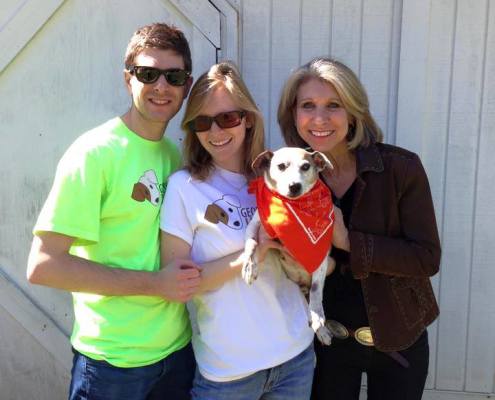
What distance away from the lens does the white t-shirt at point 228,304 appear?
1.95 m

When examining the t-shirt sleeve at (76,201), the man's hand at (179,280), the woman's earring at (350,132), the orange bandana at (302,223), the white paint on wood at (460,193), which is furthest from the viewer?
the white paint on wood at (460,193)

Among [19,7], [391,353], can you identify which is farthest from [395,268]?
[19,7]

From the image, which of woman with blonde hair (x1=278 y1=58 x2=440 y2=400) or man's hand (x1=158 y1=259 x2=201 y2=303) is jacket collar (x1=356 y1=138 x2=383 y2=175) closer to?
woman with blonde hair (x1=278 y1=58 x2=440 y2=400)

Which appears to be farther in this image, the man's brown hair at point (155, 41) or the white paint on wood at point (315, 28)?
the white paint on wood at point (315, 28)

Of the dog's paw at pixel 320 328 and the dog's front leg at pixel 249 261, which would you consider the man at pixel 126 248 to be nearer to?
the dog's front leg at pixel 249 261

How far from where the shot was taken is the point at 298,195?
2098 mm

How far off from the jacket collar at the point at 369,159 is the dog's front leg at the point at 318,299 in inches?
16.7

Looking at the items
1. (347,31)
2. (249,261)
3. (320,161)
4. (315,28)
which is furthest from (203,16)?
(249,261)

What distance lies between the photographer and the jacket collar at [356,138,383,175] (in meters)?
2.15

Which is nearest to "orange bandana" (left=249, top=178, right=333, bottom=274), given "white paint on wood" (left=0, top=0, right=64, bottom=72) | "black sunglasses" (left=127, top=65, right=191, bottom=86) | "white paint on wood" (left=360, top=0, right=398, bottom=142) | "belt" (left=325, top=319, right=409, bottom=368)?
"belt" (left=325, top=319, right=409, bottom=368)

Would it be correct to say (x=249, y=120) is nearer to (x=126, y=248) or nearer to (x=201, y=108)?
(x=201, y=108)

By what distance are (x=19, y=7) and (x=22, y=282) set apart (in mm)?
1751

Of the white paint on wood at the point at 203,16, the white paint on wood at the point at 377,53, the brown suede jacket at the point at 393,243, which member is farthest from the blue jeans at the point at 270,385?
the white paint on wood at the point at 203,16

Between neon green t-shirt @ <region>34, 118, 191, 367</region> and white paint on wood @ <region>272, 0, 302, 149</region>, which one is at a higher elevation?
white paint on wood @ <region>272, 0, 302, 149</region>
